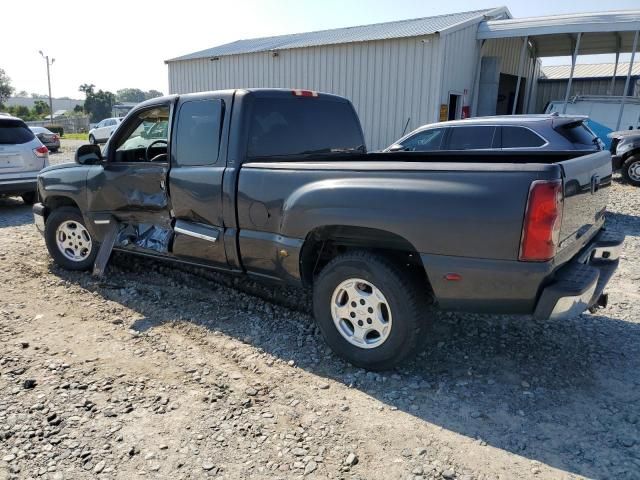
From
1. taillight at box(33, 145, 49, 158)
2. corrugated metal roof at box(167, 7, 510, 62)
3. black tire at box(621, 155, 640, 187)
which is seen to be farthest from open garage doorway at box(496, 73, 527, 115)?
taillight at box(33, 145, 49, 158)

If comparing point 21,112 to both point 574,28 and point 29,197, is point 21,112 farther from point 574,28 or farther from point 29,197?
point 574,28

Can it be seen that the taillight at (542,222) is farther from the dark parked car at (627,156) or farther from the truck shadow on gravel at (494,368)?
the dark parked car at (627,156)

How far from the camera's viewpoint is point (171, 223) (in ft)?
14.6

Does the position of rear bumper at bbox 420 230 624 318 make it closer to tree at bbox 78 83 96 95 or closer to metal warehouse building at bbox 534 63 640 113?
metal warehouse building at bbox 534 63 640 113

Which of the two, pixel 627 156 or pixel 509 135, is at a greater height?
pixel 509 135

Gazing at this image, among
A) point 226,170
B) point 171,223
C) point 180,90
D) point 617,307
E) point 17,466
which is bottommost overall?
point 17,466

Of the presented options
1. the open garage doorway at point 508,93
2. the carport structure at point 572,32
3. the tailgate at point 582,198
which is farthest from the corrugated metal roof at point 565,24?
the tailgate at point 582,198

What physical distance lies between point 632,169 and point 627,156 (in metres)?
0.32

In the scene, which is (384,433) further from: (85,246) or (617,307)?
(85,246)

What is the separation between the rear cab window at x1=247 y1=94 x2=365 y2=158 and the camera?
4031mm

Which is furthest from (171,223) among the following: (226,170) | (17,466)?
(17,466)

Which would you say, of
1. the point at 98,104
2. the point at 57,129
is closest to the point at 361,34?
A: the point at 57,129

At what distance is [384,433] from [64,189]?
426cm

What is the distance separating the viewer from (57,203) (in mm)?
5551
